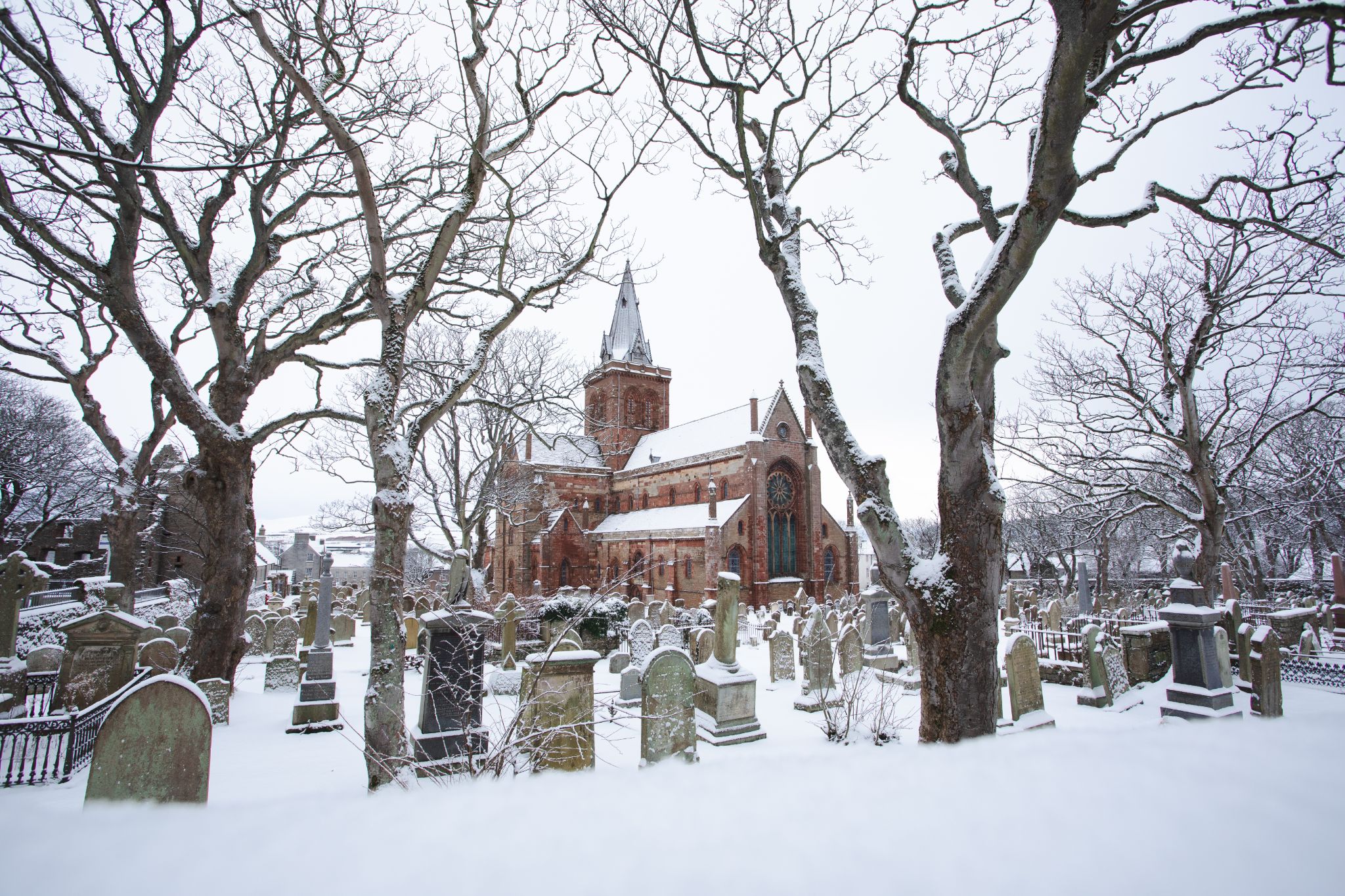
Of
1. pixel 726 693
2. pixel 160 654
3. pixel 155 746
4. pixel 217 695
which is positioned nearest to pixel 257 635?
pixel 160 654

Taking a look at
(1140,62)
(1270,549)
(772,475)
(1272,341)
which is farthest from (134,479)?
(1270,549)

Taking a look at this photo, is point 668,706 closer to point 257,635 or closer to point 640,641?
point 640,641

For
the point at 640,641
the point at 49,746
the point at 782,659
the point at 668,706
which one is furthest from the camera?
the point at 640,641

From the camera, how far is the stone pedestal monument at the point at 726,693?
26.6 feet

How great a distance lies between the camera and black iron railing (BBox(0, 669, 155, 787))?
21.4 ft

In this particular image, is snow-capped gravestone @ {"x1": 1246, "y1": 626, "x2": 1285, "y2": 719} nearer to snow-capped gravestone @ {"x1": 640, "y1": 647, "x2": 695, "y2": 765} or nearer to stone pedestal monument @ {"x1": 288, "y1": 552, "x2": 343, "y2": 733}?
snow-capped gravestone @ {"x1": 640, "y1": 647, "x2": 695, "y2": 765}

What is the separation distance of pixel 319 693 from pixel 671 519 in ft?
85.8

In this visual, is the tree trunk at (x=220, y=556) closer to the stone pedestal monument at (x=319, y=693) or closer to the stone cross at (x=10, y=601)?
the stone pedestal monument at (x=319, y=693)

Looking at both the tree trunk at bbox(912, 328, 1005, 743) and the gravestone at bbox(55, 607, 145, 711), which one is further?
the gravestone at bbox(55, 607, 145, 711)

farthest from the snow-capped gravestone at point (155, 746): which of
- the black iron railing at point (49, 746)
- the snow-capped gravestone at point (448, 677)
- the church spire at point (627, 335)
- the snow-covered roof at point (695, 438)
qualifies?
the church spire at point (627, 335)

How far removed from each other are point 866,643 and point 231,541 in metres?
12.0

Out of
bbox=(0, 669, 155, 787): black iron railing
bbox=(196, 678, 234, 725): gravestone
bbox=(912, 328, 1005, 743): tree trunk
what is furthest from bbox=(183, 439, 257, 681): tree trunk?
bbox=(912, 328, 1005, 743): tree trunk

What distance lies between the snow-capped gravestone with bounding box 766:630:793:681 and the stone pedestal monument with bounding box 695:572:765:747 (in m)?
4.07

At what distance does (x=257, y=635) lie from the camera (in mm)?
15805
